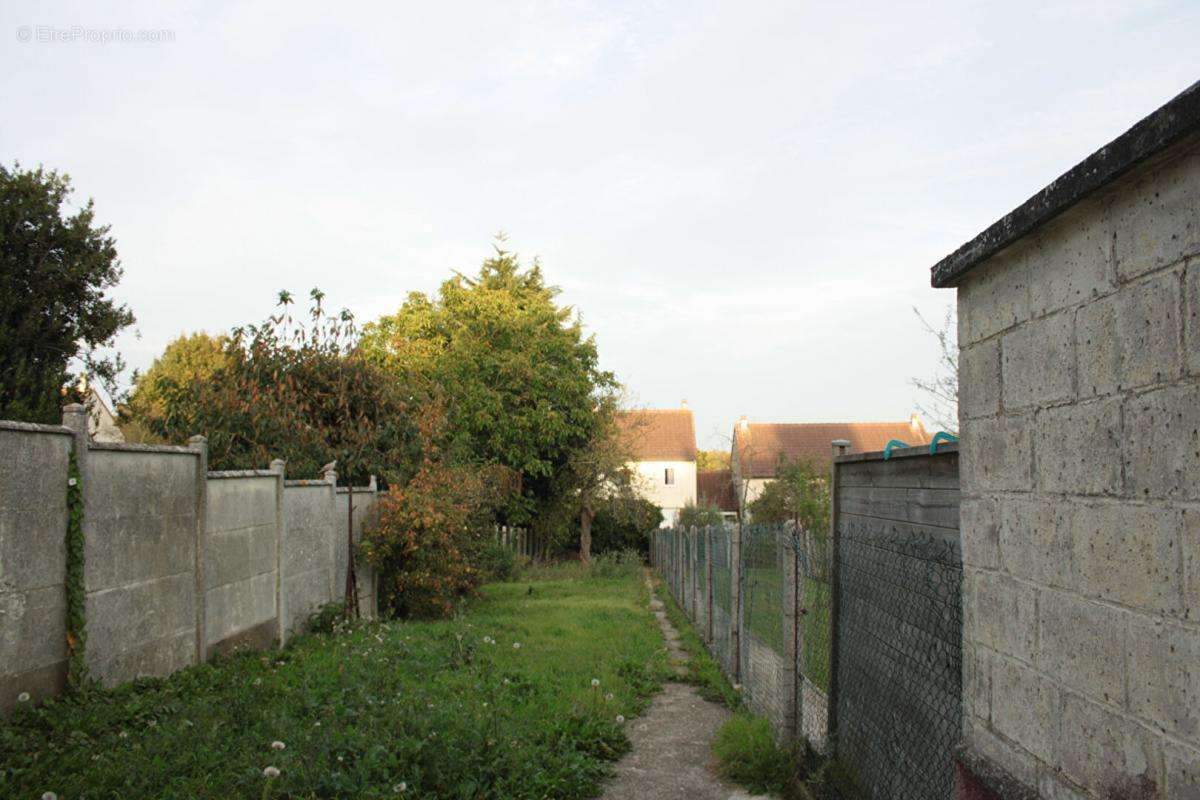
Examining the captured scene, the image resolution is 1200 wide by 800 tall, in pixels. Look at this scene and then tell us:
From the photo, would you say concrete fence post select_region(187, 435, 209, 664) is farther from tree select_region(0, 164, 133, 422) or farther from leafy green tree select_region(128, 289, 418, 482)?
tree select_region(0, 164, 133, 422)

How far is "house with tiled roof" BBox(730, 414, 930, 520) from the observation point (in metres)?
47.9

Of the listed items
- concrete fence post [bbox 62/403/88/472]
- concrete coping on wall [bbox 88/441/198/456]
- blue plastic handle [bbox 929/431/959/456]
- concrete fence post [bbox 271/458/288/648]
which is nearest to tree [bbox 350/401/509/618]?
concrete fence post [bbox 271/458/288/648]

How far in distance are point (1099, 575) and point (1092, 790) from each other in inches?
19.7

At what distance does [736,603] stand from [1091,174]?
296 inches

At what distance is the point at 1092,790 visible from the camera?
225 cm

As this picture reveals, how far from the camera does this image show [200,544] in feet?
27.1

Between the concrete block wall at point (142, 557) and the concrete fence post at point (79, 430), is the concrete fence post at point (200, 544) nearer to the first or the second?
the concrete block wall at point (142, 557)

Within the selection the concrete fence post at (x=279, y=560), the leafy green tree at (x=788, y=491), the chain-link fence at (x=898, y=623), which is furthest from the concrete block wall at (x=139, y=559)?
the leafy green tree at (x=788, y=491)

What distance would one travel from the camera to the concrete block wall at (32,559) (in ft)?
18.2

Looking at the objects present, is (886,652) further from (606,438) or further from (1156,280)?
(606,438)

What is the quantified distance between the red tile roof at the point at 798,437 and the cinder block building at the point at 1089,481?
4457 centimetres

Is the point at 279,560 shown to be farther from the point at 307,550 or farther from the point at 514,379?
the point at 514,379

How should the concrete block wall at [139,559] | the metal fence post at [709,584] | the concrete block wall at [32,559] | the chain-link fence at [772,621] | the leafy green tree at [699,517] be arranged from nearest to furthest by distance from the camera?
the concrete block wall at [32,559] < the chain-link fence at [772,621] < the concrete block wall at [139,559] < the metal fence post at [709,584] < the leafy green tree at [699,517]

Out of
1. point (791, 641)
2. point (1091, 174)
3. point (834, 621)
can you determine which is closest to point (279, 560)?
point (791, 641)
